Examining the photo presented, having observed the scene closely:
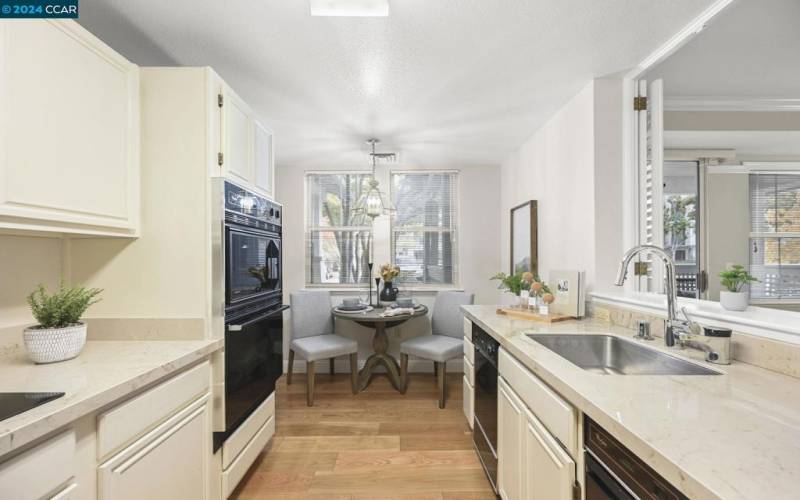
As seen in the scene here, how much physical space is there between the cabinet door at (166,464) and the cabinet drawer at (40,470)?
153 mm

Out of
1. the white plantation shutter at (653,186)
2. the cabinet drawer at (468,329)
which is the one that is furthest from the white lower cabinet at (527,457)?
the white plantation shutter at (653,186)

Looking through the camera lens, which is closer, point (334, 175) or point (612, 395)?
point (612, 395)

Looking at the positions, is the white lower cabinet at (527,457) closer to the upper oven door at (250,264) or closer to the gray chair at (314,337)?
the upper oven door at (250,264)

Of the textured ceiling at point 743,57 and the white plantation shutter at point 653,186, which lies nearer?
the textured ceiling at point 743,57

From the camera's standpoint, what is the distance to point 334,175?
386cm

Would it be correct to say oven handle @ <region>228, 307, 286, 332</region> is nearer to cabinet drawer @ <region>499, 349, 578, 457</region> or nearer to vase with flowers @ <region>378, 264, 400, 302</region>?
cabinet drawer @ <region>499, 349, 578, 457</region>

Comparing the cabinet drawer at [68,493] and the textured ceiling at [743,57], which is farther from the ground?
the textured ceiling at [743,57]

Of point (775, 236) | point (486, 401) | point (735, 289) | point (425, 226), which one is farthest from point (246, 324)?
point (775, 236)

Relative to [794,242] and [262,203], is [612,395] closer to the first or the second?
[262,203]

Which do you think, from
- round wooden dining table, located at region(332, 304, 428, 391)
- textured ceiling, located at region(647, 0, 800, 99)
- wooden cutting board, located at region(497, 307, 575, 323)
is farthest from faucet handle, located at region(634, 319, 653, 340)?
round wooden dining table, located at region(332, 304, 428, 391)

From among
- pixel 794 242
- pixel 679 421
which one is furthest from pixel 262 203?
pixel 794 242

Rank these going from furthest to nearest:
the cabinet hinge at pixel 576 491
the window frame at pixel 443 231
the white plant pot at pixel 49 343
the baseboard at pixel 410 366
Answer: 1. the window frame at pixel 443 231
2. the baseboard at pixel 410 366
3. the white plant pot at pixel 49 343
4. the cabinet hinge at pixel 576 491

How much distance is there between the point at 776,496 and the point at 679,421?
245 millimetres

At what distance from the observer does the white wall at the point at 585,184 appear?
77.2 inches
